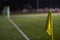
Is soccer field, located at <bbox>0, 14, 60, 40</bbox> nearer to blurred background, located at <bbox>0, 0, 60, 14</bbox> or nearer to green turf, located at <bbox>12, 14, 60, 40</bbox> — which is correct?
green turf, located at <bbox>12, 14, 60, 40</bbox>

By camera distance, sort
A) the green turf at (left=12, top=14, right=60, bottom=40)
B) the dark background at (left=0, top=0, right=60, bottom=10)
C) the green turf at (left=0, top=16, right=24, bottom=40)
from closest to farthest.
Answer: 1. the green turf at (left=0, top=16, right=24, bottom=40)
2. the green turf at (left=12, top=14, right=60, bottom=40)
3. the dark background at (left=0, top=0, right=60, bottom=10)

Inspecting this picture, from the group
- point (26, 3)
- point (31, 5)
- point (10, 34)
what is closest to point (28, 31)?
point (10, 34)

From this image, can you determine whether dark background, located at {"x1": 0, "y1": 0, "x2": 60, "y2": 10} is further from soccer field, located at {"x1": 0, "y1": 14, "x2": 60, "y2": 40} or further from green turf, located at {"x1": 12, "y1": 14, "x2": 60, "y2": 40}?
soccer field, located at {"x1": 0, "y1": 14, "x2": 60, "y2": 40}

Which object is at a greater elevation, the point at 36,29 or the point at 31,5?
the point at 36,29

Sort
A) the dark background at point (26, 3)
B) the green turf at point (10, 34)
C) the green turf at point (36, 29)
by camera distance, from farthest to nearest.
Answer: the dark background at point (26, 3), the green turf at point (36, 29), the green turf at point (10, 34)

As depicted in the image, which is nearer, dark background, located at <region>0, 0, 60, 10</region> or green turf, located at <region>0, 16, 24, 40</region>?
green turf, located at <region>0, 16, 24, 40</region>

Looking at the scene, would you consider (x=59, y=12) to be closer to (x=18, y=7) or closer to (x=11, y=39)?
(x=18, y=7)

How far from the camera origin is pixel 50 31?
5.58m

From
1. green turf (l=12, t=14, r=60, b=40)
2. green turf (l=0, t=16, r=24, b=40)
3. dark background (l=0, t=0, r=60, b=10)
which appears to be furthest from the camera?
dark background (l=0, t=0, r=60, b=10)

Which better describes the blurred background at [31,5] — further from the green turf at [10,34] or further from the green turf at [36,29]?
the green turf at [10,34]

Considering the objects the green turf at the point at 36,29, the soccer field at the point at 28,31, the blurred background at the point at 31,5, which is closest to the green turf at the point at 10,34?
the soccer field at the point at 28,31

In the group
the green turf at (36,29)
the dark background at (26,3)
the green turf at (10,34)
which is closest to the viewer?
the green turf at (10,34)

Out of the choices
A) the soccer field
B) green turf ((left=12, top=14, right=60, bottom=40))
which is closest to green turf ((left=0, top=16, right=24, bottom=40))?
the soccer field

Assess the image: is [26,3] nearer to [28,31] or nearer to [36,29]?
[36,29]
